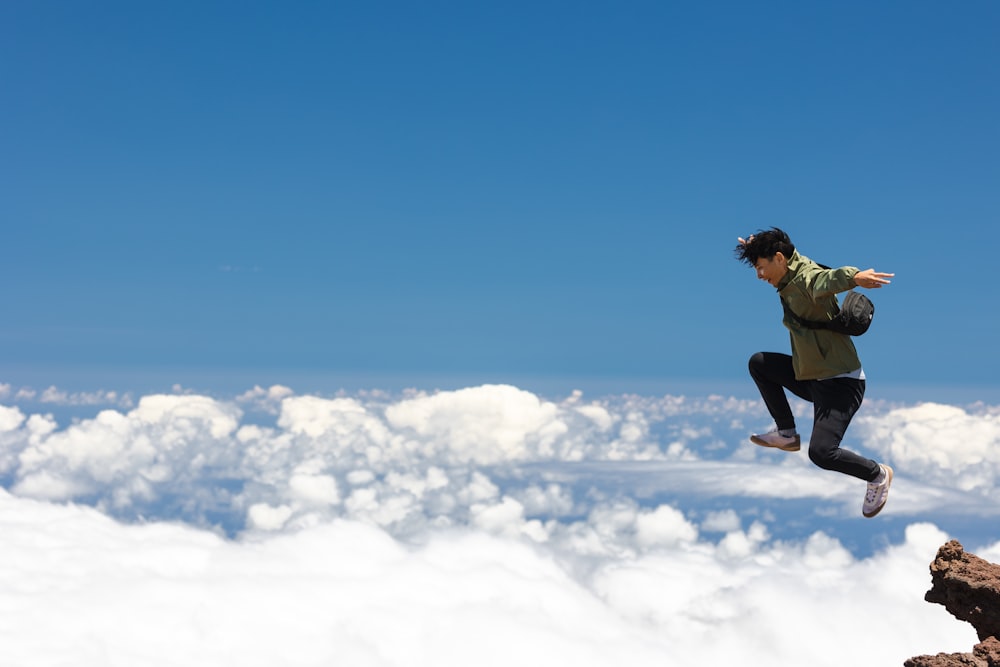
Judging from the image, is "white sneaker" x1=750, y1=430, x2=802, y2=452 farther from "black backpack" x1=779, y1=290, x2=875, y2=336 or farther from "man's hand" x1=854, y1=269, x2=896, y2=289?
"man's hand" x1=854, y1=269, x2=896, y2=289

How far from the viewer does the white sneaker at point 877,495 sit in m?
13.9

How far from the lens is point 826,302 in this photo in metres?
13.1

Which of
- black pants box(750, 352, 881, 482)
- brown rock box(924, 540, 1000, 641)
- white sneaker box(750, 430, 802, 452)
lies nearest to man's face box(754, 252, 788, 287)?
black pants box(750, 352, 881, 482)

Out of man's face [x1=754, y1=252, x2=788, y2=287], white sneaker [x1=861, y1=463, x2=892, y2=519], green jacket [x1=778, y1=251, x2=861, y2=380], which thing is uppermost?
man's face [x1=754, y1=252, x2=788, y2=287]

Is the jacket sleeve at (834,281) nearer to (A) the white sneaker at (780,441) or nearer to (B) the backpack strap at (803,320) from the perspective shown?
(B) the backpack strap at (803,320)

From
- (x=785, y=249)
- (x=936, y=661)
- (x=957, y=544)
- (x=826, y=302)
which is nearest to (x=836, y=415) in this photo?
(x=826, y=302)

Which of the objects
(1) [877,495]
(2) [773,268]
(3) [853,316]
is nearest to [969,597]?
(1) [877,495]

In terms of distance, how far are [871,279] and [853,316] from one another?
1354 mm

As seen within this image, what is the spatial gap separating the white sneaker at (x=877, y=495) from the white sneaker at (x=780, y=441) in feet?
4.71

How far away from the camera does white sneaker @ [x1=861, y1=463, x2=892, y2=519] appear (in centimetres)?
1395

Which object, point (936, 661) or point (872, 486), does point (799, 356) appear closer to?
point (872, 486)

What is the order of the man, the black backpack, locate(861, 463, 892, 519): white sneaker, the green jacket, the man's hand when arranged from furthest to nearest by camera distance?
locate(861, 463, 892, 519): white sneaker < the man < the green jacket < the black backpack < the man's hand

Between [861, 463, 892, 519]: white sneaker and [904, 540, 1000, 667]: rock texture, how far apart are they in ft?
12.5

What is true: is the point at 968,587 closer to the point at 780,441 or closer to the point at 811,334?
the point at 780,441
